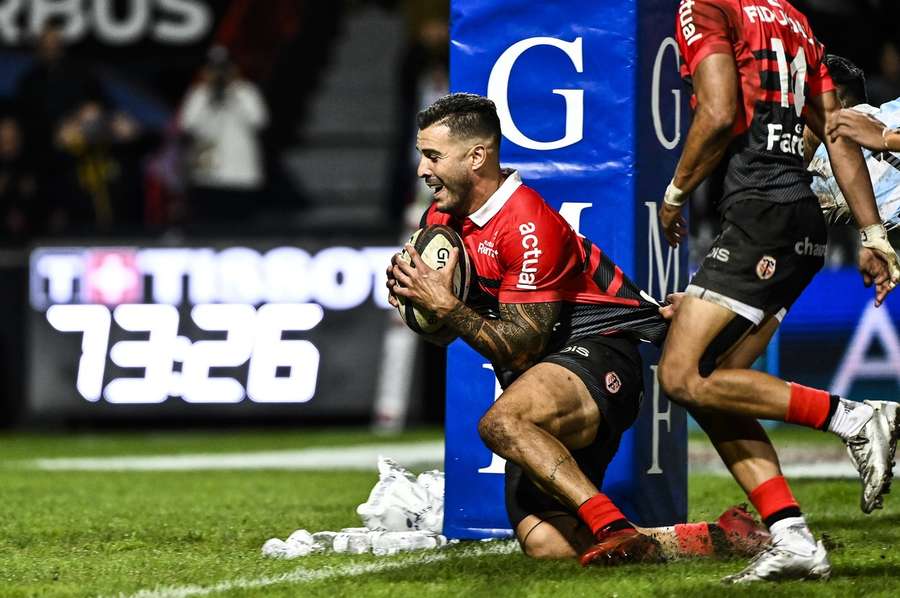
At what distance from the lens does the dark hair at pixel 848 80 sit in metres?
6.79

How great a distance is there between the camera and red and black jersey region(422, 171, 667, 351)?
607 cm

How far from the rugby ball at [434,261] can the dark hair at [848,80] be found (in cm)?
174

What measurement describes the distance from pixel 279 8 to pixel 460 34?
40.9 feet

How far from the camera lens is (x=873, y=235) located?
604cm

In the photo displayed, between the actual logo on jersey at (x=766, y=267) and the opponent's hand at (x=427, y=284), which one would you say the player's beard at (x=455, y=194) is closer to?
the opponent's hand at (x=427, y=284)

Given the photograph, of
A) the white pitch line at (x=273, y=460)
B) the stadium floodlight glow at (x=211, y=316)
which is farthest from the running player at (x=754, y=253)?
the stadium floodlight glow at (x=211, y=316)

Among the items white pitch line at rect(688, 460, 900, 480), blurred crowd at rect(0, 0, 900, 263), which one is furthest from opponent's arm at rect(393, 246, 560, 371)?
blurred crowd at rect(0, 0, 900, 263)

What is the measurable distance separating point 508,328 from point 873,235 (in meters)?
1.32

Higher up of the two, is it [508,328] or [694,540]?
[508,328]

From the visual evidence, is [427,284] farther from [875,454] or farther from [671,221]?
[875,454]

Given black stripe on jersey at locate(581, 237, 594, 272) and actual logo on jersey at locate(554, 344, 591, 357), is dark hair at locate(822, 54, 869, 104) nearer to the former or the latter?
black stripe on jersey at locate(581, 237, 594, 272)

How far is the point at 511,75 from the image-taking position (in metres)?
6.89

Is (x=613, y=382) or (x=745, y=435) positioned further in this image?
(x=613, y=382)

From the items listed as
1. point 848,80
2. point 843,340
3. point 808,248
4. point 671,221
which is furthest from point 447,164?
point 843,340
